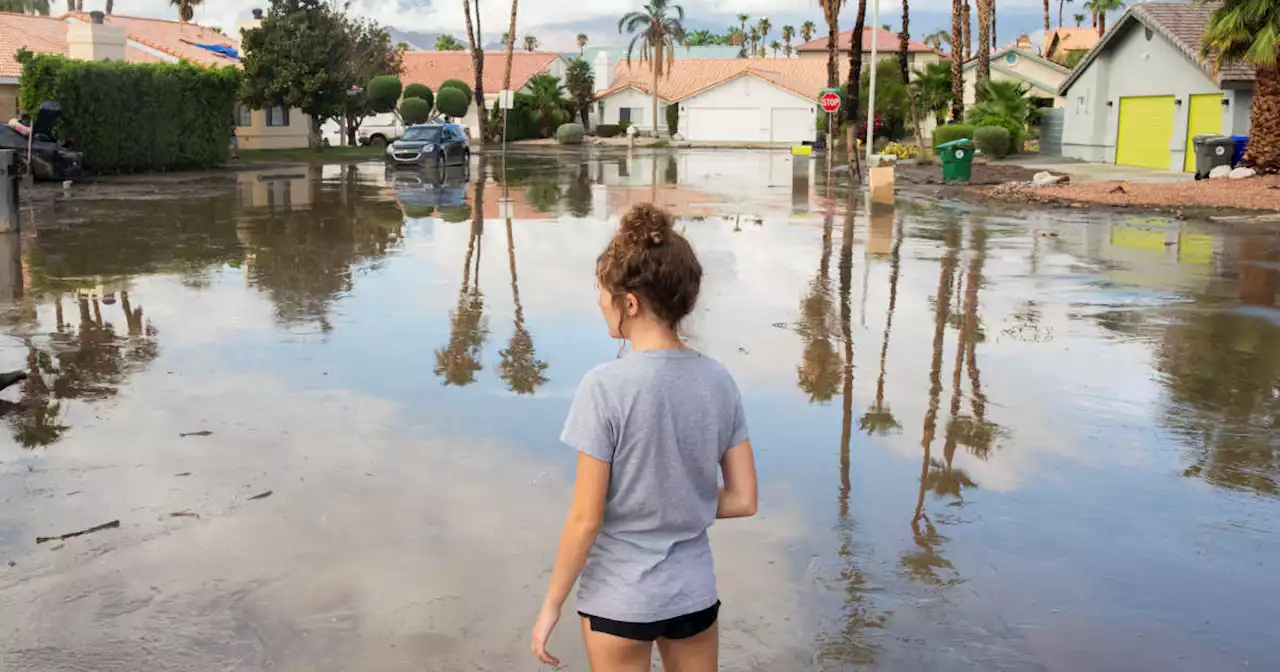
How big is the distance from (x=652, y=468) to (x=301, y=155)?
45352 millimetres

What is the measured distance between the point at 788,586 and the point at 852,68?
32.4m

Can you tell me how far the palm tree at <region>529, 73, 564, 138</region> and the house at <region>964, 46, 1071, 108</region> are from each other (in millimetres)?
26494

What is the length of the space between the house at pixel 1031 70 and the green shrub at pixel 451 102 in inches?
1123

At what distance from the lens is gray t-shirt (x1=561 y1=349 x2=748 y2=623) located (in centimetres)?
280

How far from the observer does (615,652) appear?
2873 millimetres

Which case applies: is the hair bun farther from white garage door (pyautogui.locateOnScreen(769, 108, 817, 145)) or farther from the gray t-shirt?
white garage door (pyautogui.locateOnScreen(769, 108, 817, 145))

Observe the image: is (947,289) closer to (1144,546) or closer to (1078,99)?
(1144,546)

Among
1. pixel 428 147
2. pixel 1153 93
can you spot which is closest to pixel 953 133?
pixel 1153 93

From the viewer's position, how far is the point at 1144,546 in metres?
5.53

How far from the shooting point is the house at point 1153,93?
31547 millimetres

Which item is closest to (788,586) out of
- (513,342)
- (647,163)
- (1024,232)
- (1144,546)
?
(1144,546)

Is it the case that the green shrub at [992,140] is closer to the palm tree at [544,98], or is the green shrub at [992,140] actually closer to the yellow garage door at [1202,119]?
the yellow garage door at [1202,119]

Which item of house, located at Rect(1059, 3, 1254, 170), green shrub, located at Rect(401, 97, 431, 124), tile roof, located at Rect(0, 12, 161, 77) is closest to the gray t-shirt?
house, located at Rect(1059, 3, 1254, 170)

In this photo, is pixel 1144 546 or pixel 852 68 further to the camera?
pixel 852 68
